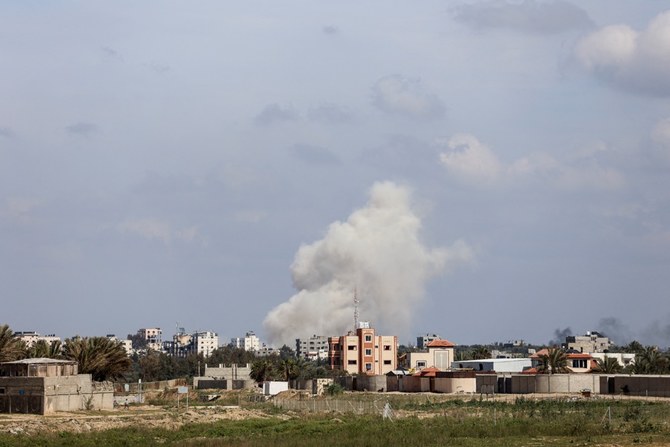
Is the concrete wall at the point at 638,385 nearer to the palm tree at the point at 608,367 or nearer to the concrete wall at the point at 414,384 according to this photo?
the concrete wall at the point at 414,384

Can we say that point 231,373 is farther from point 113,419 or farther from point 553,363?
point 113,419

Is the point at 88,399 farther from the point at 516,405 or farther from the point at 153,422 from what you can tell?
the point at 516,405

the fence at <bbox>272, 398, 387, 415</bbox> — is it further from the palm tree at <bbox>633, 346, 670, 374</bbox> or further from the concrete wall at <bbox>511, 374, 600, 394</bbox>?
the palm tree at <bbox>633, 346, 670, 374</bbox>

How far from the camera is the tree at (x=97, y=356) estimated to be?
327 ft

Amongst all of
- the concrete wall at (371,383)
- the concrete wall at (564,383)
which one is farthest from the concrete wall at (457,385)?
the concrete wall at (371,383)

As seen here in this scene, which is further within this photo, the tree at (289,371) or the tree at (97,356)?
the tree at (289,371)

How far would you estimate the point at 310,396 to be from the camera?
363 ft

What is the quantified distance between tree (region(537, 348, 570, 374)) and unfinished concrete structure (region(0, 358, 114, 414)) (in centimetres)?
5825

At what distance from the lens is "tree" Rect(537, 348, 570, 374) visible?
127 m

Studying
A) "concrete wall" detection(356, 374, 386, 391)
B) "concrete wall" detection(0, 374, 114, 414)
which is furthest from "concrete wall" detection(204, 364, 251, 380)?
"concrete wall" detection(0, 374, 114, 414)

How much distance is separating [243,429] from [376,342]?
104 m

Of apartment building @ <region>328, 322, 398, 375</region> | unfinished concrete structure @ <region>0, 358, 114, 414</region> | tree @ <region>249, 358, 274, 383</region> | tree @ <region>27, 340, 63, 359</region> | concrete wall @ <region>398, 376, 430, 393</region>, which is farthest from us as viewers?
apartment building @ <region>328, 322, 398, 375</region>

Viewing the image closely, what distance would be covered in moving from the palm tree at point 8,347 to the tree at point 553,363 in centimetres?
5950

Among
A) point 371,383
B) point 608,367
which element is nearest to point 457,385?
point 371,383
